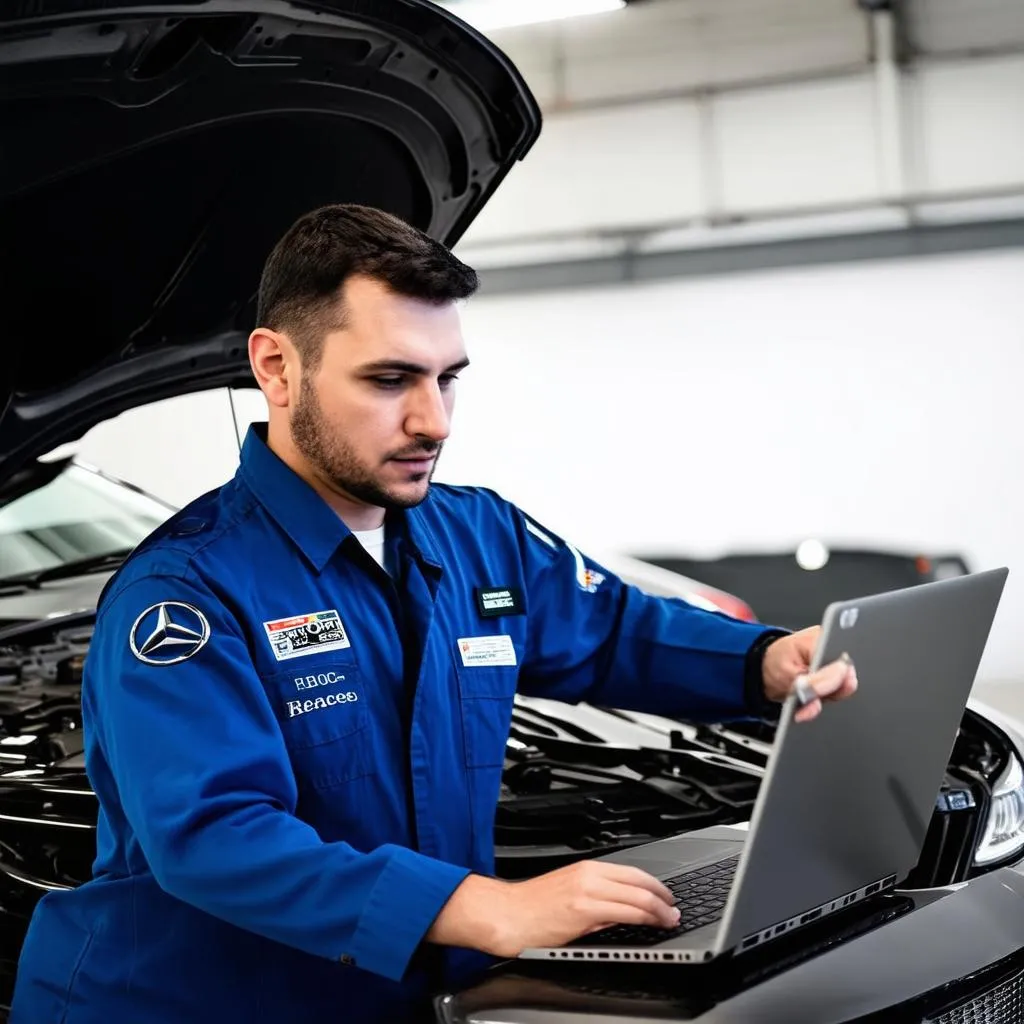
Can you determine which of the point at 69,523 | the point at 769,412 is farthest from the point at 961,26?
the point at 69,523

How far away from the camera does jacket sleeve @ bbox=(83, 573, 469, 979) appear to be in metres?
0.96

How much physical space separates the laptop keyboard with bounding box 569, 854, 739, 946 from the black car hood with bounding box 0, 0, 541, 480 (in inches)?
34.1

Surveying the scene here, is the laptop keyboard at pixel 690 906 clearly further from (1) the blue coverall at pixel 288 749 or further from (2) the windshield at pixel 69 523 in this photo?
(2) the windshield at pixel 69 523

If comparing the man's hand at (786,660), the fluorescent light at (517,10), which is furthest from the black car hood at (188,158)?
the fluorescent light at (517,10)

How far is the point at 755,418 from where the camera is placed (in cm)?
711

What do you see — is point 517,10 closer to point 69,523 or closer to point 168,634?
point 69,523

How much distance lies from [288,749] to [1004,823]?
1171mm

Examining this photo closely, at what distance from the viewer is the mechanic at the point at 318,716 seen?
0.97 m

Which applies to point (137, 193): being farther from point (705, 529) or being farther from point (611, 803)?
point (705, 529)

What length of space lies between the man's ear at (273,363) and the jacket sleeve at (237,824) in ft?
0.76

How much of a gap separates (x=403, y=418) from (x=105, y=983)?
1.76 feet

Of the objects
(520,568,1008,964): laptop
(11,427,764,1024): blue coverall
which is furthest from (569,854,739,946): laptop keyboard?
(11,427,764,1024): blue coverall

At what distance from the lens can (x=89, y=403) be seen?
1778 millimetres

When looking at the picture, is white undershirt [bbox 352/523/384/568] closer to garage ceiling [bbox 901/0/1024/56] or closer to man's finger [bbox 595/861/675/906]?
man's finger [bbox 595/861/675/906]
